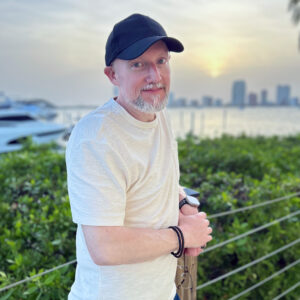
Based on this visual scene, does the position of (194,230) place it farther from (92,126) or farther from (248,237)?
(248,237)

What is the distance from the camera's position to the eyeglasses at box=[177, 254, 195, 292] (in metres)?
1.53

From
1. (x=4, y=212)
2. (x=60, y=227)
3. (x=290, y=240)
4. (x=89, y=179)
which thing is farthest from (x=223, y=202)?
(x=89, y=179)

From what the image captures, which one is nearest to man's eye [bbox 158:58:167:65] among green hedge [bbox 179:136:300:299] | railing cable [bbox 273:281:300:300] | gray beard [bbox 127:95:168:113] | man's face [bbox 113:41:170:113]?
man's face [bbox 113:41:170:113]

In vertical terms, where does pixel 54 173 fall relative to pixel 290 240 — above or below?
above

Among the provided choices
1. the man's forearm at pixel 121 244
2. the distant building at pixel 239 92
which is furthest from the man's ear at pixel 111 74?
the distant building at pixel 239 92

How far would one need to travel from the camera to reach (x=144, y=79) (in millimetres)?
1115

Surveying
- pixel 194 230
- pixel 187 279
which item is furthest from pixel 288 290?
pixel 194 230

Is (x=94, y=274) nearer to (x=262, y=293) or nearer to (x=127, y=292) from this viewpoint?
(x=127, y=292)

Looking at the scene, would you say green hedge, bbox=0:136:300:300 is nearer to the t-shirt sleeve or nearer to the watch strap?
the watch strap

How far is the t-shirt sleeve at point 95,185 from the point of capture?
97 centimetres

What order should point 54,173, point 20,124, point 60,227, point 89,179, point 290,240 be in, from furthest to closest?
point 20,124 → point 54,173 → point 290,240 → point 60,227 → point 89,179

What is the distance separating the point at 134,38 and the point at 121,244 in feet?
2.14

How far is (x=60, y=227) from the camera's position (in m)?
2.45

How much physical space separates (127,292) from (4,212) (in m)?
2.09
